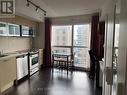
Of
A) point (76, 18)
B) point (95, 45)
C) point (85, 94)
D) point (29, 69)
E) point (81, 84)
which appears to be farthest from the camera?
point (76, 18)

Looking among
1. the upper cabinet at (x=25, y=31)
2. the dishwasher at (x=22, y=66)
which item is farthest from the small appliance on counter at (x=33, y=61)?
the upper cabinet at (x=25, y=31)

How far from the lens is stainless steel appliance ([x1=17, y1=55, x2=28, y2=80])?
3.86 m

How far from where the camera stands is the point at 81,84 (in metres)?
3.91

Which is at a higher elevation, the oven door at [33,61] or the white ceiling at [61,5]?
the white ceiling at [61,5]

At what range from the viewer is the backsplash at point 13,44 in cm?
401

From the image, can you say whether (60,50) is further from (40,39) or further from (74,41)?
(40,39)

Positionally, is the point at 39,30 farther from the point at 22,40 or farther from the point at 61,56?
the point at 61,56

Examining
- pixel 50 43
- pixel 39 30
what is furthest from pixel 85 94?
pixel 39 30

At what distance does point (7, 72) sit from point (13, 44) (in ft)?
4.98

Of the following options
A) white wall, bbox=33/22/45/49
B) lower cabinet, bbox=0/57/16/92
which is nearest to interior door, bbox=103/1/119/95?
lower cabinet, bbox=0/57/16/92

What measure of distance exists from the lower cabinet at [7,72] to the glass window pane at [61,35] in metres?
2.81

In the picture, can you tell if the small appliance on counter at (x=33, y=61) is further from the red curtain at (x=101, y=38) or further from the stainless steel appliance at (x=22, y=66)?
the red curtain at (x=101, y=38)

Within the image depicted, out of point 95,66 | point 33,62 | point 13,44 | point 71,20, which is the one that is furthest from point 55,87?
point 71,20

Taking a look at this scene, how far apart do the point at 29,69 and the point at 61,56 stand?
1485 millimetres
